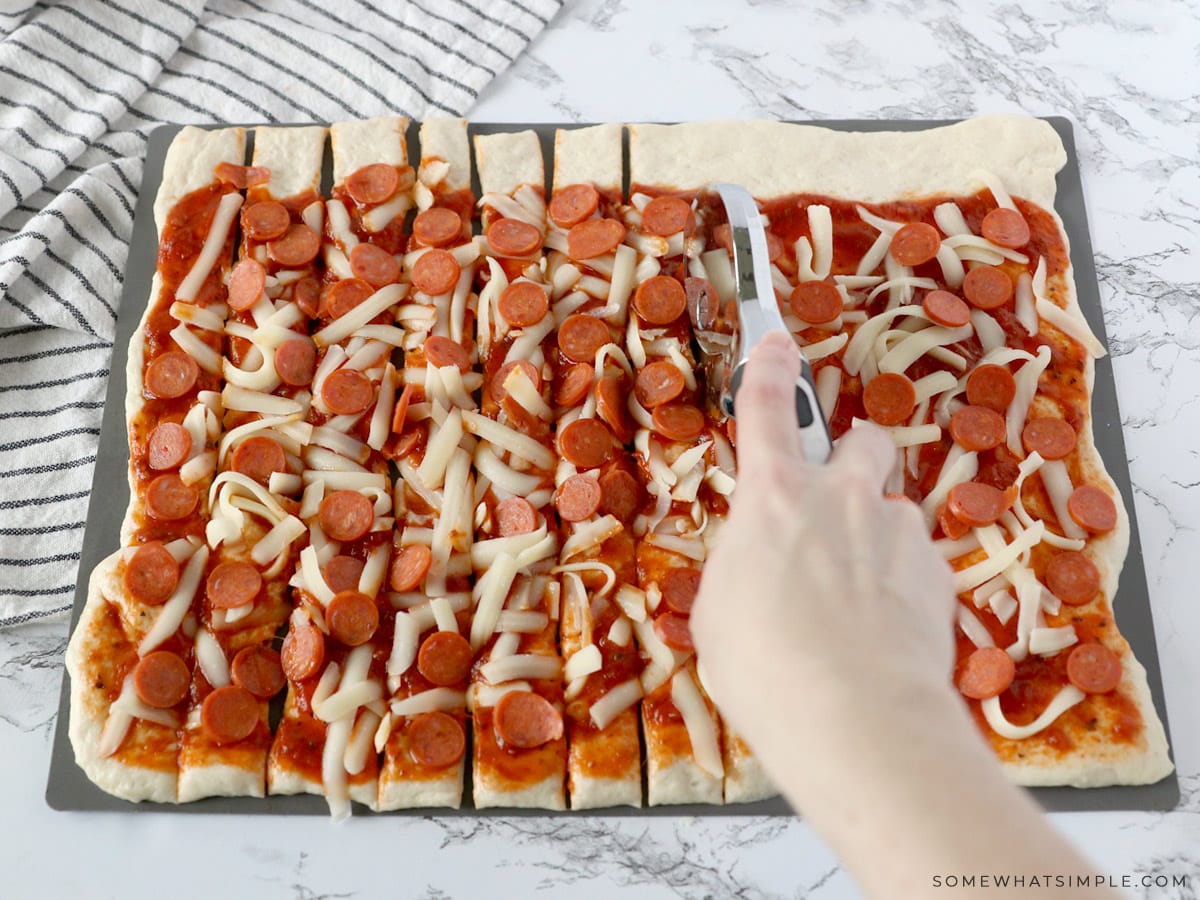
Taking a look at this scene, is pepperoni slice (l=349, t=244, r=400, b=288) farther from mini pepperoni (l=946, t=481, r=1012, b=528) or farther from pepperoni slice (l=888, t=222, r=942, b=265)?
mini pepperoni (l=946, t=481, r=1012, b=528)

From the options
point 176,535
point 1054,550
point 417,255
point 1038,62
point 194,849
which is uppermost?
point 1038,62

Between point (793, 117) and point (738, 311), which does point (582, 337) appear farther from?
point (793, 117)

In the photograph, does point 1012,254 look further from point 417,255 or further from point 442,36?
point 442,36

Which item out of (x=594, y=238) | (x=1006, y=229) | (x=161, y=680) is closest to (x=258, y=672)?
(x=161, y=680)

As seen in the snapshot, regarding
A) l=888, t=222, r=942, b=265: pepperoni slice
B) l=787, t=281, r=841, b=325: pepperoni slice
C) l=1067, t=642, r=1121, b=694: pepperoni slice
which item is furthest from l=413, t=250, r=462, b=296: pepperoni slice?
l=1067, t=642, r=1121, b=694: pepperoni slice

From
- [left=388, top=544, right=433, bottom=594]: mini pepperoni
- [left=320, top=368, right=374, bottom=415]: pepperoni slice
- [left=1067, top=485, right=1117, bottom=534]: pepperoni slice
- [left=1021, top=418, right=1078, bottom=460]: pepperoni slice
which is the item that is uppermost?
[left=1021, top=418, right=1078, bottom=460]: pepperoni slice

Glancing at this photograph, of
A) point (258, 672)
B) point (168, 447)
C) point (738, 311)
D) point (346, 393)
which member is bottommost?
point (258, 672)

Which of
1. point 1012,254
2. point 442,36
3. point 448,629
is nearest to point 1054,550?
point 1012,254
